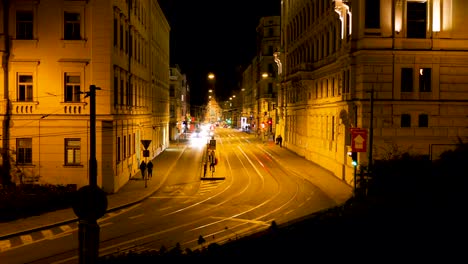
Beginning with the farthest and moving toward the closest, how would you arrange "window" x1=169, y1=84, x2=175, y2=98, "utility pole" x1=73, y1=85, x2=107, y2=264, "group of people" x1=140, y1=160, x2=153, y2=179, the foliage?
"window" x1=169, y1=84, x2=175, y2=98 → "group of people" x1=140, y1=160, x2=153, y2=179 → the foliage → "utility pole" x1=73, y1=85, x2=107, y2=264

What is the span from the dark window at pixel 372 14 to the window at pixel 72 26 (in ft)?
59.3

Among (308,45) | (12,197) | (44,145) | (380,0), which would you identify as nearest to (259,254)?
(12,197)

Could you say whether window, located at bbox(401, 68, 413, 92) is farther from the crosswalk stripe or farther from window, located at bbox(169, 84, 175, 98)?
window, located at bbox(169, 84, 175, 98)

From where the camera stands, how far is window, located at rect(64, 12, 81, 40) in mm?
29125

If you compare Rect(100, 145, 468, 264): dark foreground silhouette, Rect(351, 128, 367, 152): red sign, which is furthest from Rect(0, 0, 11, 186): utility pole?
Rect(100, 145, 468, 264): dark foreground silhouette

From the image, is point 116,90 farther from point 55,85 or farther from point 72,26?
point 72,26

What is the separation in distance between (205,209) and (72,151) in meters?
8.51

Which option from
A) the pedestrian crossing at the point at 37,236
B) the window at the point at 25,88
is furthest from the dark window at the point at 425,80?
the window at the point at 25,88

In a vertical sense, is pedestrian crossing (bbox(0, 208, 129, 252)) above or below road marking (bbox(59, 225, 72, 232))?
below

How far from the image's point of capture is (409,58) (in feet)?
111

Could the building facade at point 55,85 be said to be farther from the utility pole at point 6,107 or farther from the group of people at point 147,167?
the group of people at point 147,167

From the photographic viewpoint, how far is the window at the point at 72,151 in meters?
29.3

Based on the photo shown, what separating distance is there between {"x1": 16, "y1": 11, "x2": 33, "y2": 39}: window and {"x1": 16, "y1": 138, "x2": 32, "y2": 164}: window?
5.73 m

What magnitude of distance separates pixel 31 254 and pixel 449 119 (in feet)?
88.9
